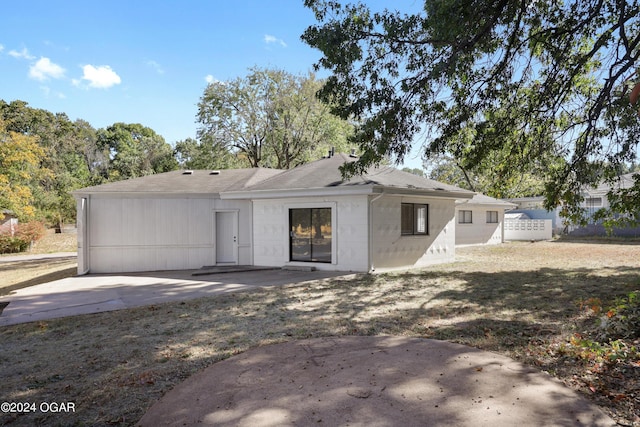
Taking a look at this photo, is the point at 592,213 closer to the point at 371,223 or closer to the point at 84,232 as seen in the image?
the point at 371,223

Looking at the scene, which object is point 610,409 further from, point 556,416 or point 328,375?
point 328,375

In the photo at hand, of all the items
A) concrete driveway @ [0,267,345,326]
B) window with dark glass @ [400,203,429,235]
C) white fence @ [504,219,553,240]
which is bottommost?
concrete driveway @ [0,267,345,326]

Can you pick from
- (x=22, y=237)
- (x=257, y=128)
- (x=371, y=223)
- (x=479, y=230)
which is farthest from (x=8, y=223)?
(x=479, y=230)

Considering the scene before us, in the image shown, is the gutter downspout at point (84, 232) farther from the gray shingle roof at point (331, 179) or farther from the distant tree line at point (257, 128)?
the distant tree line at point (257, 128)

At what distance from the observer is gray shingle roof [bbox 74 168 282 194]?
13852 mm

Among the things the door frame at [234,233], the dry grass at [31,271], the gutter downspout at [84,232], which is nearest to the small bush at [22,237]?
the dry grass at [31,271]

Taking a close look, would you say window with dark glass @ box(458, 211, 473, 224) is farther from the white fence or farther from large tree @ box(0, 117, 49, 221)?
large tree @ box(0, 117, 49, 221)

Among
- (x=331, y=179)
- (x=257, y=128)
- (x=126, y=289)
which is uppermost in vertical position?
(x=257, y=128)

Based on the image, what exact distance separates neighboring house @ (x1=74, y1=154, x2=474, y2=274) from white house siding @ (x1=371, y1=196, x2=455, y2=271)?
1.4 inches

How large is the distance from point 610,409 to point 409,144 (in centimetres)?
536

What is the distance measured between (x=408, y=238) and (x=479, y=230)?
12644 mm

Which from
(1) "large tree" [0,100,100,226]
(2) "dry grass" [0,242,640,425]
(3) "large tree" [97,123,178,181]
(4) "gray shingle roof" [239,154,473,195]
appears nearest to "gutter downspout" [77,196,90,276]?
(4) "gray shingle roof" [239,154,473,195]

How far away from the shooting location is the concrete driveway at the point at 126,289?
Result: 26.1 feet

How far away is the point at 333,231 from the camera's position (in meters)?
12.7
